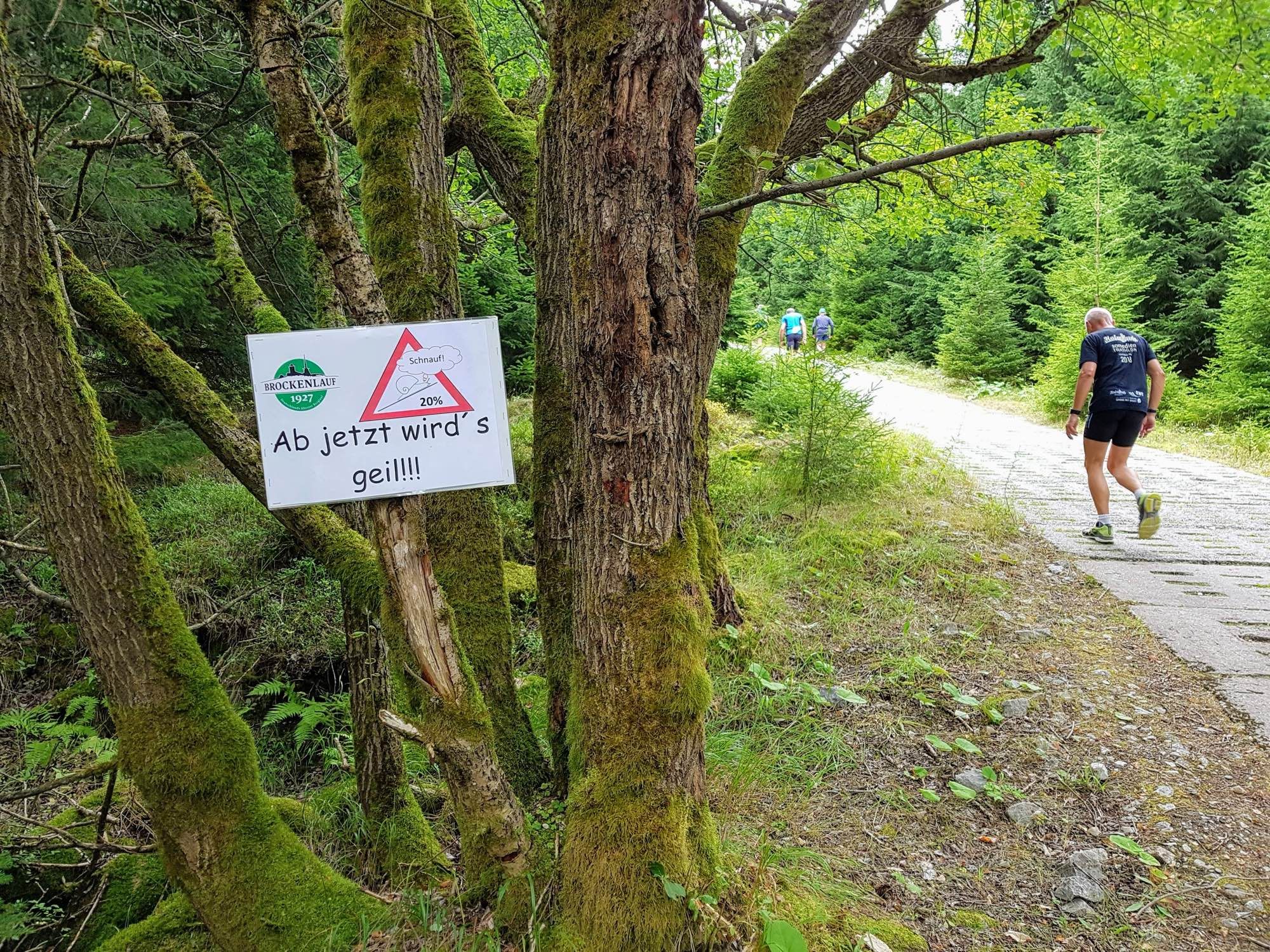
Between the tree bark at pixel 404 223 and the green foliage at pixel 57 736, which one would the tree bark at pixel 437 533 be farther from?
the green foliage at pixel 57 736

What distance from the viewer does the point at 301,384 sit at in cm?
173

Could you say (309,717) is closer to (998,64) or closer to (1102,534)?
(998,64)

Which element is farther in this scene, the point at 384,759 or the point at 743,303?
the point at 743,303

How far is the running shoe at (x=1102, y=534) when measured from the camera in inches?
233

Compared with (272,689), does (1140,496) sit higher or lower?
higher

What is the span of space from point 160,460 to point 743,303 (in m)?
10.0

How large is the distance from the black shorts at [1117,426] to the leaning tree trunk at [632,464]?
218 inches

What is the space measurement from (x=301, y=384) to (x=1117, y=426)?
6.55 metres

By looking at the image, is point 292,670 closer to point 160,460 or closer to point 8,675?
point 8,675

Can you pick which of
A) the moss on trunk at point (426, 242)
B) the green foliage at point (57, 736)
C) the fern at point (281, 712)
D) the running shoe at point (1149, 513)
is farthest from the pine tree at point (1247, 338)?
the green foliage at point (57, 736)

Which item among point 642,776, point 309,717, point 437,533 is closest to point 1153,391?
point 642,776

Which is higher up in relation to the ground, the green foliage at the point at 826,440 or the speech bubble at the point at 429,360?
the speech bubble at the point at 429,360

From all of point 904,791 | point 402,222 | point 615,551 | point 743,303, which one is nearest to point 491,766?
point 615,551

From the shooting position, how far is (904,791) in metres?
3.12
